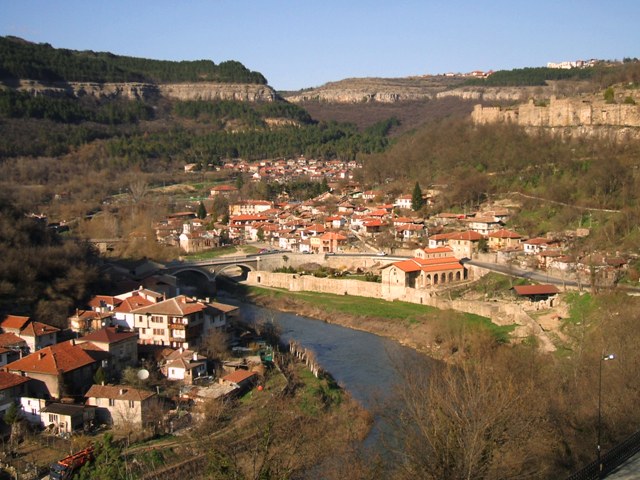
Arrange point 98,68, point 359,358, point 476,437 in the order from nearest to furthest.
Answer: point 476,437 → point 359,358 → point 98,68

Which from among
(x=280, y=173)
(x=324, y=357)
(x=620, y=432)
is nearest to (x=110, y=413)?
(x=324, y=357)

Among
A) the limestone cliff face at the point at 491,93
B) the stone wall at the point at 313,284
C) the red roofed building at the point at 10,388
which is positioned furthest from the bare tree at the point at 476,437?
the limestone cliff face at the point at 491,93

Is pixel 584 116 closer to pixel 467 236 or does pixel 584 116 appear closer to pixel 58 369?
pixel 467 236

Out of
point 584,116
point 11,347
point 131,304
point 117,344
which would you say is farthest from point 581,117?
point 11,347

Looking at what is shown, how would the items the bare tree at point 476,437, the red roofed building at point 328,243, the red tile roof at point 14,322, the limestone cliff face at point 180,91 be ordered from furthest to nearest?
the limestone cliff face at point 180,91 → the red roofed building at point 328,243 → the red tile roof at point 14,322 → the bare tree at point 476,437

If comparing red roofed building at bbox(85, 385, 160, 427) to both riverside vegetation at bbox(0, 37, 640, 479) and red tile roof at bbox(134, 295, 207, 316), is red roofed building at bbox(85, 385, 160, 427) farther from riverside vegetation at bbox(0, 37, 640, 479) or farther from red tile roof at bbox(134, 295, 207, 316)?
red tile roof at bbox(134, 295, 207, 316)

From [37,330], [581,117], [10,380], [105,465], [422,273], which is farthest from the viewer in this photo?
[581,117]

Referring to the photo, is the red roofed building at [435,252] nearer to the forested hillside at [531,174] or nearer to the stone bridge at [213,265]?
the forested hillside at [531,174]
